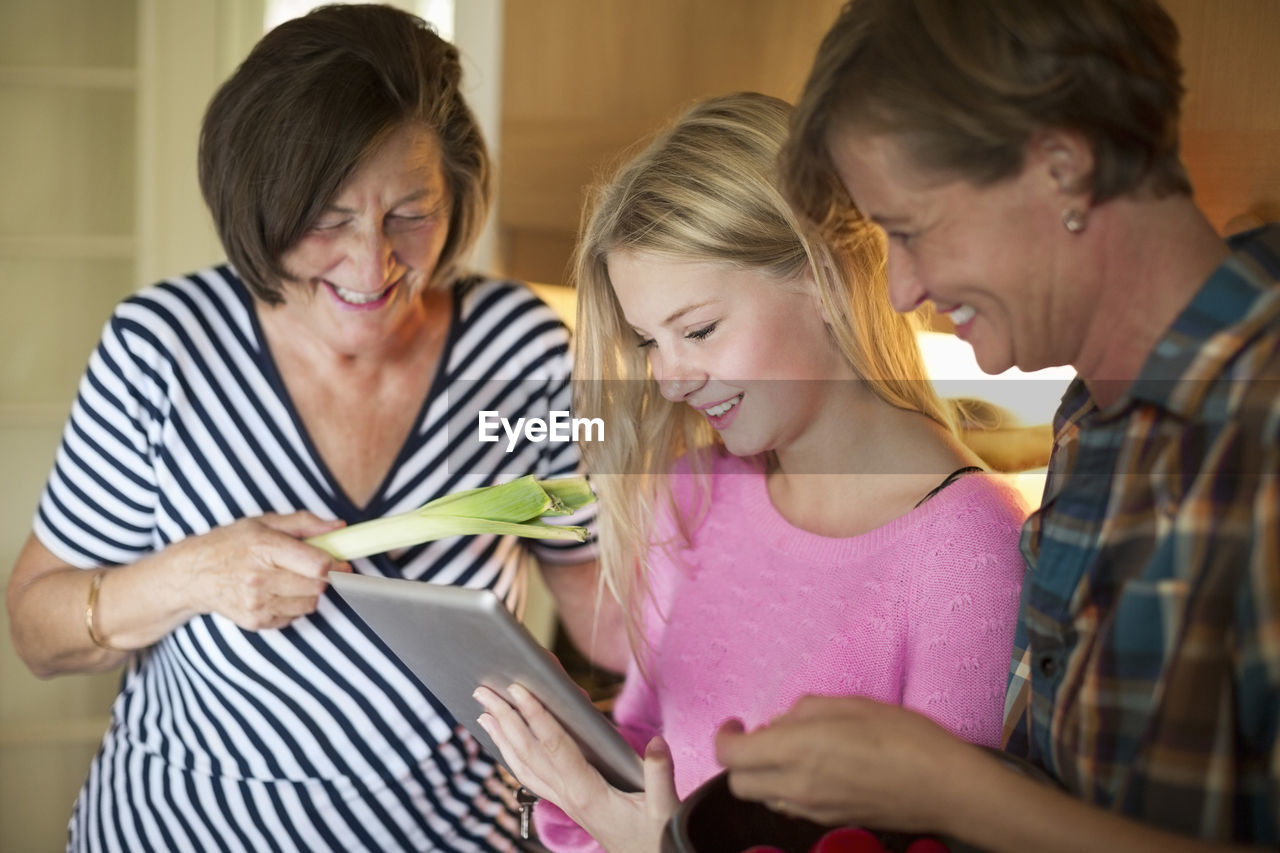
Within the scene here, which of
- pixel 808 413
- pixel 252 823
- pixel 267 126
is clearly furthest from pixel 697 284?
pixel 252 823

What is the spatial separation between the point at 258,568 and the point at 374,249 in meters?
0.41

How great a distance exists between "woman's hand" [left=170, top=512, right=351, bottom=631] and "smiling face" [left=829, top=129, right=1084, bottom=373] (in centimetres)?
83

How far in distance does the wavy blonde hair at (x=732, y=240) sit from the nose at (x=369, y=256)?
0.83ft

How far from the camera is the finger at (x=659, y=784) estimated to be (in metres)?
1.03

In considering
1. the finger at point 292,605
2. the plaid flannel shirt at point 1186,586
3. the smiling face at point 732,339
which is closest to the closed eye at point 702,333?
the smiling face at point 732,339

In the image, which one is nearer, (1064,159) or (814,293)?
(1064,159)

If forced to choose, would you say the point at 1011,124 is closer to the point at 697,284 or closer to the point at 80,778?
the point at 697,284

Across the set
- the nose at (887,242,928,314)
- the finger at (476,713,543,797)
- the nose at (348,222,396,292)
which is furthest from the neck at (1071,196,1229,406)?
the nose at (348,222,396,292)

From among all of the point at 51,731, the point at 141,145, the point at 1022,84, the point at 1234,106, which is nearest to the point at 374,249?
the point at 1022,84

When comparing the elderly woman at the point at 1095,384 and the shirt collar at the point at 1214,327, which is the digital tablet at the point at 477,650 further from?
the shirt collar at the point at 1214,327

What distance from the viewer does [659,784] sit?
1.04m

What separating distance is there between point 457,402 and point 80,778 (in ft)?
5.78

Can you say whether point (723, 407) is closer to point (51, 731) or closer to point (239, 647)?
point (239, 647)

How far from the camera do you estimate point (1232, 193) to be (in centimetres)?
120
